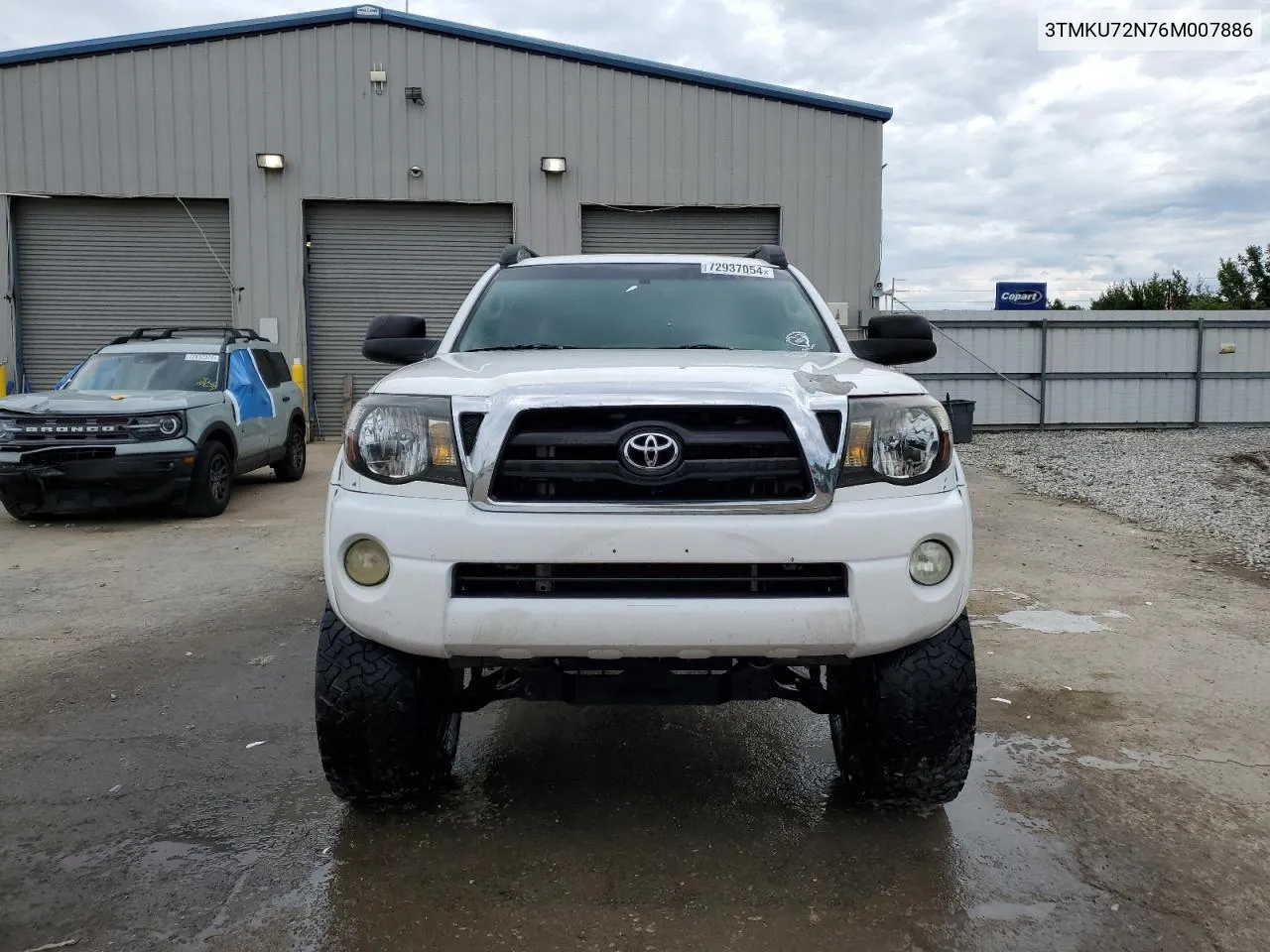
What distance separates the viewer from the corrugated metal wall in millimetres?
16297

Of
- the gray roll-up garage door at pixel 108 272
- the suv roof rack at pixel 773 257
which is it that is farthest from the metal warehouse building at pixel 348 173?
the suv roof rack at pixel 773 257

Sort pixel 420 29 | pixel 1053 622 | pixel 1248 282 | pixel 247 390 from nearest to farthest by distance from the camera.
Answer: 1. pixel 1053 622
2. pixel 247 390
3. pixel 420 29
4. pixel 1248 282

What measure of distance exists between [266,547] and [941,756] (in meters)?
6.15

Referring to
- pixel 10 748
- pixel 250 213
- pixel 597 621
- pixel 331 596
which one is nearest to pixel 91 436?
pixel 10 748

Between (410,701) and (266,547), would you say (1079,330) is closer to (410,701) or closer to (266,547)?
(266,547)

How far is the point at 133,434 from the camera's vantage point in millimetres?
8508

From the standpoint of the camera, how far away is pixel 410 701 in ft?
9.49

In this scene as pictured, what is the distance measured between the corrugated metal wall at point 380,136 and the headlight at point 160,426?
28.0 feet

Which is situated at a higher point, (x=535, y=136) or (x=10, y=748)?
(x=535, y=136)

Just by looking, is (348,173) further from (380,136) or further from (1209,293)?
(1209,293)

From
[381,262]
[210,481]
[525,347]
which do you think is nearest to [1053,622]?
[525,347]

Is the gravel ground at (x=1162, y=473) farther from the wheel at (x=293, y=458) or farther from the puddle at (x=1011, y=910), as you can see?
the wheel at (x=293, y=458)

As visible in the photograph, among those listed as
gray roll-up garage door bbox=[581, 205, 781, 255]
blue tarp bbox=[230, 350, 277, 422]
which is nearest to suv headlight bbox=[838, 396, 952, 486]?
blue tarp bbox=[230, 350, 277, 422]

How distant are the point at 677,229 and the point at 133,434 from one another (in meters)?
10.9
